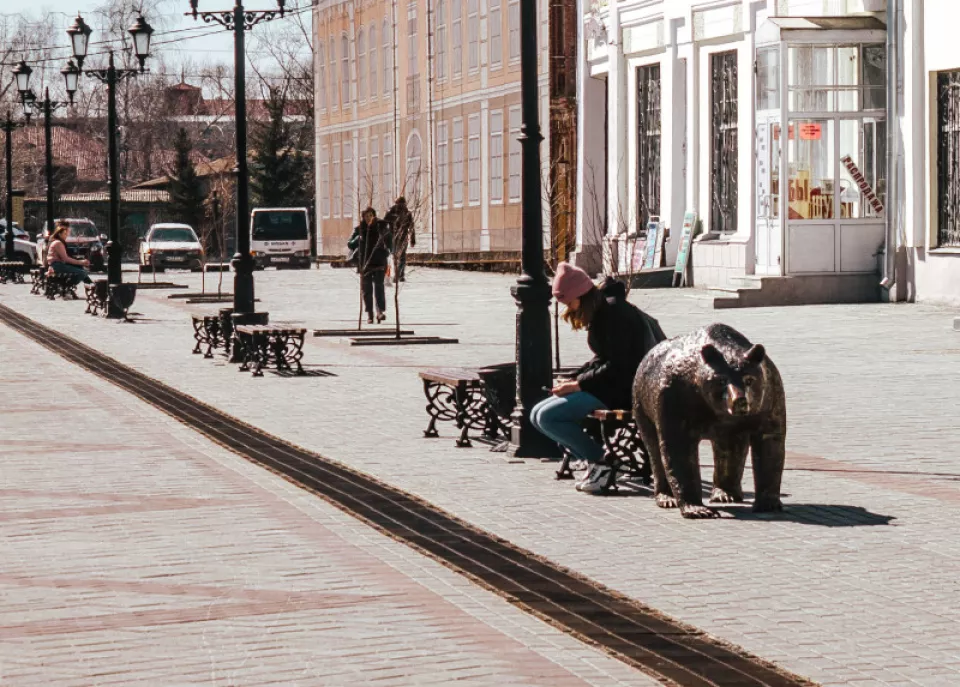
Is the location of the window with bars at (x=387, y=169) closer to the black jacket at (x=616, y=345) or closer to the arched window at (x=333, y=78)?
the arched window at (x=333, y=78)

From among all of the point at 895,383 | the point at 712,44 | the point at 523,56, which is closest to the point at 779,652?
the point at 523,56

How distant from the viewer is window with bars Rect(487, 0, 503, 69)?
158 feet

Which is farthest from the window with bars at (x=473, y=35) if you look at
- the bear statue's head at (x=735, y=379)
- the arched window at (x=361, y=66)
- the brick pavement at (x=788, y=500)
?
the bear statue's head at (x=735, y=379)

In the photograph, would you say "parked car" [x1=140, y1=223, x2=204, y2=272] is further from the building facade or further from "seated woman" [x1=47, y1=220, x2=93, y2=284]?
"seated woman" [x1=47, y1=220, x2=93, y2=284]

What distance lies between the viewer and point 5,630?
6625 mm

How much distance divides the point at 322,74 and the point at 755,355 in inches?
2303

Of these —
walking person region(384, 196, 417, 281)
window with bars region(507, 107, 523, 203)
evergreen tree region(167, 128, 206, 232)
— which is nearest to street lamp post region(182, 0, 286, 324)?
walking person region(384, 196, 417, 281)

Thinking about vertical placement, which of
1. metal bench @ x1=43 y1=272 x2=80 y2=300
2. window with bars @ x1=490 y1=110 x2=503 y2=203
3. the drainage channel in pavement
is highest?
window with bars @ x1=490 y1=110 x2=503 y2=203

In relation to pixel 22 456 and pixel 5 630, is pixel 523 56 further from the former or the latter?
pixel 5 630

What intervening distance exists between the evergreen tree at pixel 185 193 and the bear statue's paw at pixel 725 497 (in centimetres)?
7592

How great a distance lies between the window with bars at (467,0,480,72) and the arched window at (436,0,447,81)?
208 centimetres

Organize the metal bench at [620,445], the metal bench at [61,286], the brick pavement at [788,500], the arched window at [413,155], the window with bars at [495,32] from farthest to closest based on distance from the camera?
the arched window at [413,155]
the window with bars at [495,32]
the metal bench at [61,286]
the metal bench at [620,445]
the brick pavement at [788,500]

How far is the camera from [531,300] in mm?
11539

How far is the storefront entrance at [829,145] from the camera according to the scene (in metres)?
29.1
